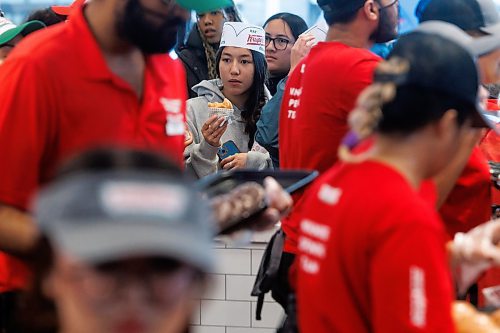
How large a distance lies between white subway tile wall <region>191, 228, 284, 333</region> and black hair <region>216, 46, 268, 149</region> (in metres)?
0.64

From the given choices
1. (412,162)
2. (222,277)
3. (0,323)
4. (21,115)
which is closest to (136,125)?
(21,115)

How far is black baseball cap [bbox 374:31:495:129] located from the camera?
2.06 metres

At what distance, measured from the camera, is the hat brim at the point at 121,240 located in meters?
1.20

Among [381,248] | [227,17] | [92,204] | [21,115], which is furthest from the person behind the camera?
[227,17]

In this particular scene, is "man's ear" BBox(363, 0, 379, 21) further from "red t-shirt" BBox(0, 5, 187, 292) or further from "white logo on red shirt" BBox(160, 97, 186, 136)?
"red t-shirt" BBox(0, 5, 187, 292)

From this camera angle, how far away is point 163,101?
264cm

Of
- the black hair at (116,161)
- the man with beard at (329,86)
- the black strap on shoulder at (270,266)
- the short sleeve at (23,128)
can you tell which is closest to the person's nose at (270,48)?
the man with beard at (329,86)

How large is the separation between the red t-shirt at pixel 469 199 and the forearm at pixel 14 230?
4.89 feet

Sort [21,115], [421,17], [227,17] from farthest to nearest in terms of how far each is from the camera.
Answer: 1. [227,17]
2. [421,17]
3. [21,115]

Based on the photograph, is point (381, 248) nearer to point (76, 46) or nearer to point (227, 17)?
point (76, 46)

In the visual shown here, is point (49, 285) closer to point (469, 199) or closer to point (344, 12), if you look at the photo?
point (469, 199)

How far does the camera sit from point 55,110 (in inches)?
92.8

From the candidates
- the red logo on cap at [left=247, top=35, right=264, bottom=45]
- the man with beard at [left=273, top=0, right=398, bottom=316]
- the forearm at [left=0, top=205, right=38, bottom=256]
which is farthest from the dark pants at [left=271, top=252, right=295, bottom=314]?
the red logo on cap at [left=247, top=35, right=264, bottom=45]

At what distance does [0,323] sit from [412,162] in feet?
4.04
